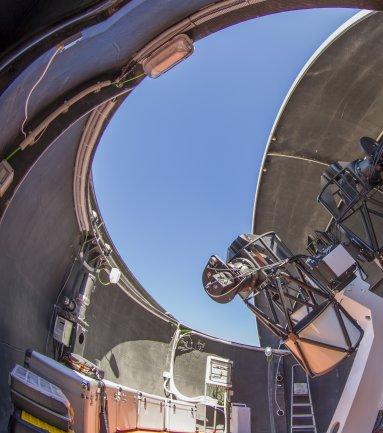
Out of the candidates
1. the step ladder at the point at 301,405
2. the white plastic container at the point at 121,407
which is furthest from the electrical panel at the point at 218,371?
the white plastic container at the point at 121,407

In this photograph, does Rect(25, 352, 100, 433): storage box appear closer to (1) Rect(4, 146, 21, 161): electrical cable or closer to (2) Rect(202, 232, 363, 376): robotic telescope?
(1) Rect(4, 146, 21, 161): electrical cable

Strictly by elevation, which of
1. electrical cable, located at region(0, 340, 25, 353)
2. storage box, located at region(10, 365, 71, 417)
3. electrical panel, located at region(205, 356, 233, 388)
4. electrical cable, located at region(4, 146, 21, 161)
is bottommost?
storage box, located at region(10, 365, 71, 417)

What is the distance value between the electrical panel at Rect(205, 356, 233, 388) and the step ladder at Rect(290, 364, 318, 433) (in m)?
1.91

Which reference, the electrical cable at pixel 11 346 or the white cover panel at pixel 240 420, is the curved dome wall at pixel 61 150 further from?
the white cover panel at pixel 240 420

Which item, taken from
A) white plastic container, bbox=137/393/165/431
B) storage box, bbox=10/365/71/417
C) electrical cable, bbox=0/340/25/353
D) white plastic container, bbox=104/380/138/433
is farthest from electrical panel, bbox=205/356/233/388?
storage box, bbox=10/365/71/417

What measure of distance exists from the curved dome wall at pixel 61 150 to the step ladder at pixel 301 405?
13.4ft

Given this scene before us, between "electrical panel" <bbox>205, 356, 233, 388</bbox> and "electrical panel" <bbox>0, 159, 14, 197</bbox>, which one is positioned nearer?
"electrical panel" <bbox>0, 159, 14, 197</bbox>

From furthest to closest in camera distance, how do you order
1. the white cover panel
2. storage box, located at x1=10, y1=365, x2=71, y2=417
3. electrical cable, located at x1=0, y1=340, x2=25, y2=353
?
the white cover panel
electrical cable, located at x1=0, y1=340, x2=25, y2=353
storage box, located at x1=10, y1=365, x2=71, y2=417

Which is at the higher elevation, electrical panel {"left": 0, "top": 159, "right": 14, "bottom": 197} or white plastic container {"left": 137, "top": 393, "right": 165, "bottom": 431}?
electrical panel {"left": 0, "top": 159, "right": 14, "bottom": 197}

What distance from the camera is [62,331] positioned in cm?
802

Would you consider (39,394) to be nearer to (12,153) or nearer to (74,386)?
(74,386)

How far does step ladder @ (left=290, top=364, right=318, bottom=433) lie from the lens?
39.4 feet

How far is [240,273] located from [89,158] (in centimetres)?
389

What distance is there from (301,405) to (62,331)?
7.82 meters
